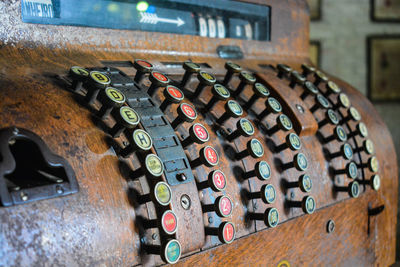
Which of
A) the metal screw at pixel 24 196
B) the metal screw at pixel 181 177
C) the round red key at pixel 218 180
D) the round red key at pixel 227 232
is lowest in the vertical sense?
the round red key at pixel 227 232

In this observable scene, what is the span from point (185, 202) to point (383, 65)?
13.7 feet

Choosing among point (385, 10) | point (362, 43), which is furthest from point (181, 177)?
point (385, 10)

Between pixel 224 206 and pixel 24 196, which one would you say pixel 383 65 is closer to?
pixel 224 206

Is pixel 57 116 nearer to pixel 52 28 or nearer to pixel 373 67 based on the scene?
pixel 52 28

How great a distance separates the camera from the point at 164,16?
5.52ft

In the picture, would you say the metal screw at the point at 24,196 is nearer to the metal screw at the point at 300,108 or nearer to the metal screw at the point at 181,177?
the metal screw at the point at 181,177

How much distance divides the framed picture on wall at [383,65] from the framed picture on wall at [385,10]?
0.20 metres

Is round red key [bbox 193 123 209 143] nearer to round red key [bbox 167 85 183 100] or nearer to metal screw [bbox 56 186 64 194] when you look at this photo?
round red key [bbox 167 85 183 100]

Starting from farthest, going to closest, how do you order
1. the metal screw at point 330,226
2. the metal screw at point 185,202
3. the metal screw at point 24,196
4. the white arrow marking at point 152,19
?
the metal screw at point 330,226
the white arrow marking at point 152,19
the metal screw at point 185,202
the metal screw at point 24,196

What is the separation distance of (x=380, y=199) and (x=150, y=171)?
1.39 meters

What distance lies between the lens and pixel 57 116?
1.09m

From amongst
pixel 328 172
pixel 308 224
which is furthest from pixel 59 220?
pixel 328 172

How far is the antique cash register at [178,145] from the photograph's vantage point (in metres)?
0.98

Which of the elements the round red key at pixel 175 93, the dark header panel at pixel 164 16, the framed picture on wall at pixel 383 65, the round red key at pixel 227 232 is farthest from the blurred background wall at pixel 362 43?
the round red key at pixel 227 232
